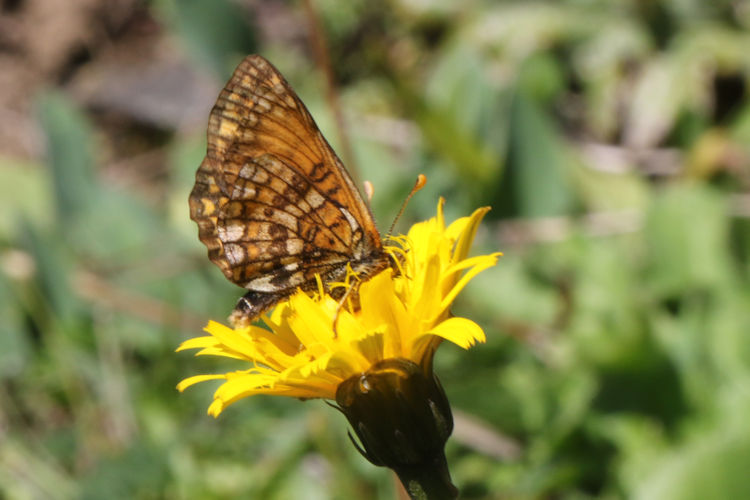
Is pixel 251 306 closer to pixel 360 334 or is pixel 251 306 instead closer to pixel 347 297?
pixel 347 297

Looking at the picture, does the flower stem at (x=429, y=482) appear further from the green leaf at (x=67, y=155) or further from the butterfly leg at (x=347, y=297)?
the green leaf at (x=67, y=155)

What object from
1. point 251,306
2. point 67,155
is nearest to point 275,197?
point 251,306

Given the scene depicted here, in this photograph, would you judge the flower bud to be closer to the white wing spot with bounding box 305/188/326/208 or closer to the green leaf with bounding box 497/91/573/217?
the white wing spot with bounding box 305/188/326/208

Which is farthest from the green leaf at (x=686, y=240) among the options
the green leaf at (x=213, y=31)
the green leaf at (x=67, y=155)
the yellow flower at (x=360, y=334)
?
the green leaf at (x=67, y=155)

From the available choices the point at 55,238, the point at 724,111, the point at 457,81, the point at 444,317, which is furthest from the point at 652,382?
the point at 55,238

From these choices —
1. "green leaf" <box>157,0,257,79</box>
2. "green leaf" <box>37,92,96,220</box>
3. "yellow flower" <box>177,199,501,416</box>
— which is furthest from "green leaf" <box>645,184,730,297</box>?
"green leaf" <box>37,92,96,220</box>
